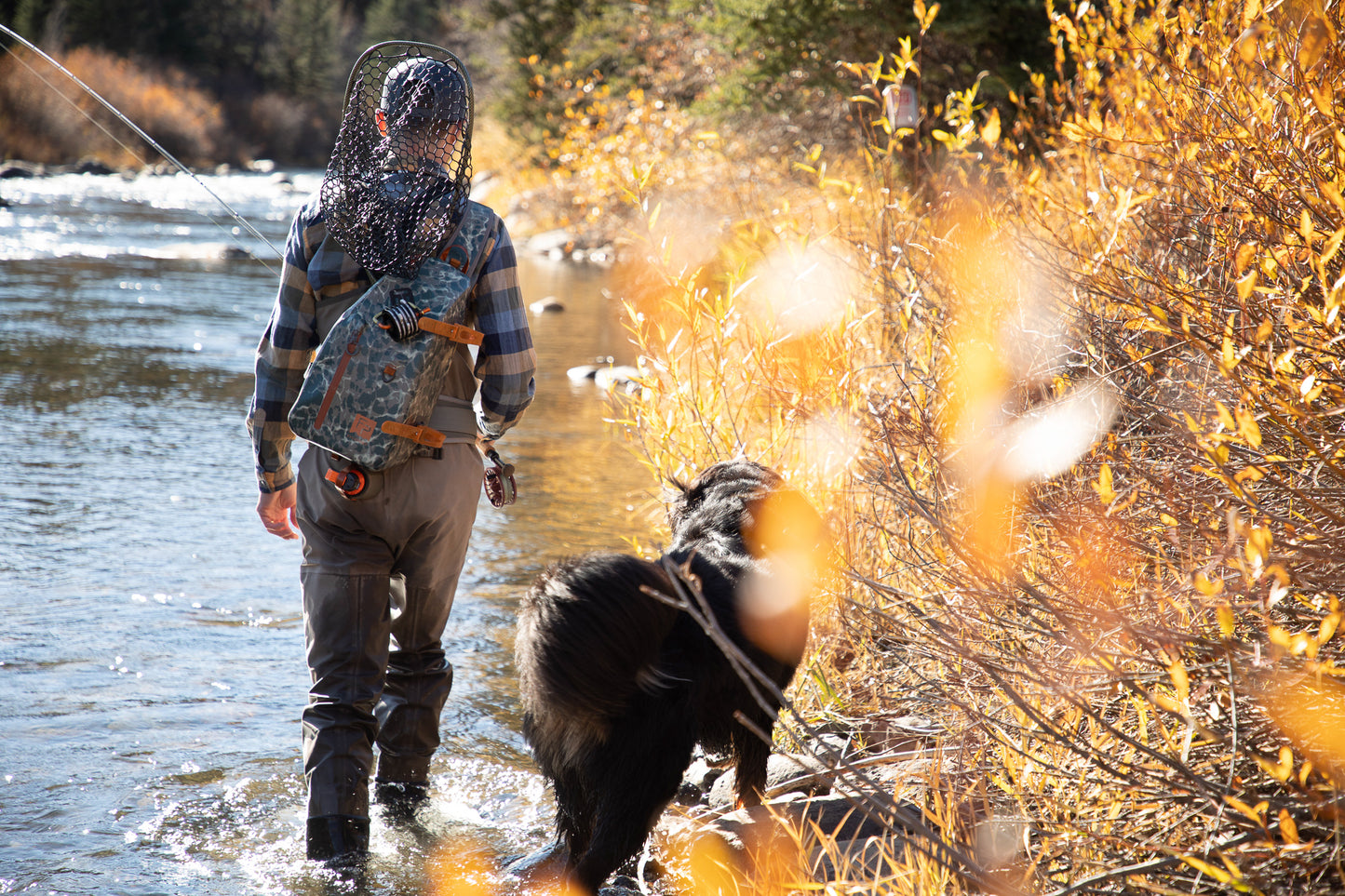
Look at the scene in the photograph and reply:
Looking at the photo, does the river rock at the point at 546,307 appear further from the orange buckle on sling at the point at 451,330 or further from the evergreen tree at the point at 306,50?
the evergreen tree at the point at 306,50

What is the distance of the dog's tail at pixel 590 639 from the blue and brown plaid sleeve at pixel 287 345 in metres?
0.90

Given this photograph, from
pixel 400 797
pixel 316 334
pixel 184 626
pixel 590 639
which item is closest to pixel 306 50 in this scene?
pixel 184 626

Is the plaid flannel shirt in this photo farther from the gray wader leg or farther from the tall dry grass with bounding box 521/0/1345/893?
the tall dry grass with bounding box 521/0/1345/893

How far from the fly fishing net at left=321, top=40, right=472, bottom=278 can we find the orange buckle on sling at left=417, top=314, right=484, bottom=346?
0.14 meters

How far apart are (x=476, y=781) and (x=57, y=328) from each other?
348 inches

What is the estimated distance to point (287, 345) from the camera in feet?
9.09

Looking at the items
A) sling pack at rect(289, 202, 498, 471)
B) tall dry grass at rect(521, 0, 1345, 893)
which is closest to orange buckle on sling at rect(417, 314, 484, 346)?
sling pack at rect(289, 202, 498, 471)

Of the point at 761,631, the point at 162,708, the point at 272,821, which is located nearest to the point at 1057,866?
the point at 761,631

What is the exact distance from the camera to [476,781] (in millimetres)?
3332

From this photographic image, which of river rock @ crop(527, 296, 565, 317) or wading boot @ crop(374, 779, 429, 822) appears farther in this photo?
river rock @ crop(527, 296, 565, 317)

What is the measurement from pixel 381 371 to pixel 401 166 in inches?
22.6

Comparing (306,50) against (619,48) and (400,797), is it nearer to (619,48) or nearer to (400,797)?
(619,48)

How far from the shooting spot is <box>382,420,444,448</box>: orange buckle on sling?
259 centimetres

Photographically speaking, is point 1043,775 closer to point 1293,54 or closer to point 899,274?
point 1293,54
